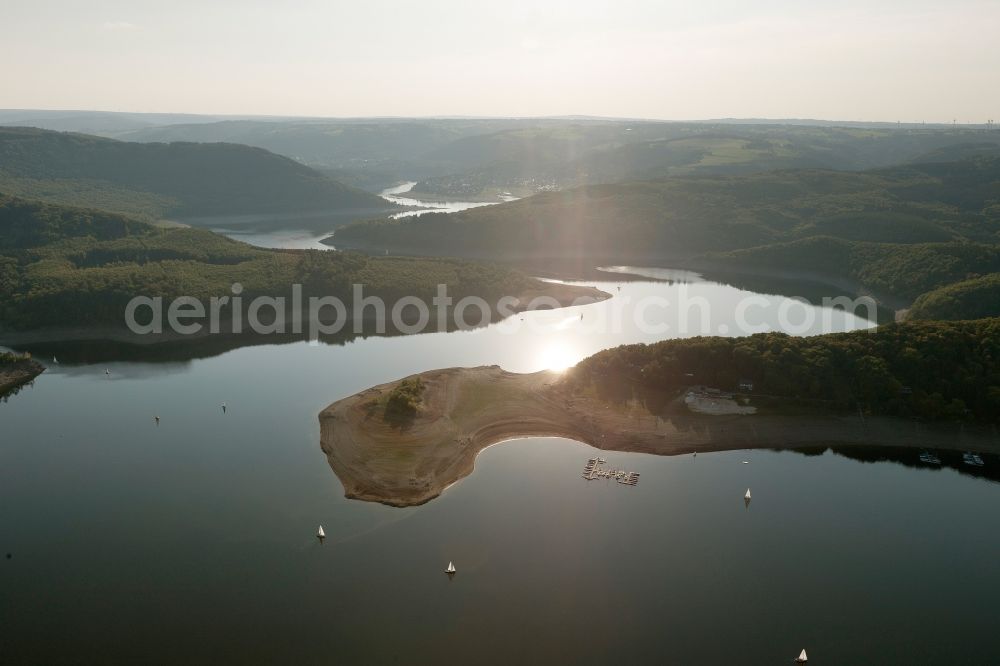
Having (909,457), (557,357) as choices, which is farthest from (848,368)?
(557,357)

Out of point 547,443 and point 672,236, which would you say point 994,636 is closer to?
point 547,443

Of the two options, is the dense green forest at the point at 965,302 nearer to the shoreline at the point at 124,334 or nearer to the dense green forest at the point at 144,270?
the dense green forest at the point at 144,270

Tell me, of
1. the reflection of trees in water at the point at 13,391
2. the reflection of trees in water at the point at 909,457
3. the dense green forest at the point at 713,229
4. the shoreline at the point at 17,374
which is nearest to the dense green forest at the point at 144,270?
the shoreline at the point at 17,374

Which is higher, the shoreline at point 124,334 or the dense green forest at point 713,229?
the dense green forest at point 713,229

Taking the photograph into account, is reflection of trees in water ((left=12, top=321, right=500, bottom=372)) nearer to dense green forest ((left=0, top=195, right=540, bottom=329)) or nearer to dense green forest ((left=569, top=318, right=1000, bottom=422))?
dense green forest ((left=0, top=195, right=540, bottom=329))

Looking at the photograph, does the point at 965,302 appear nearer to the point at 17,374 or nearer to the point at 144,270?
the point at 144,270
